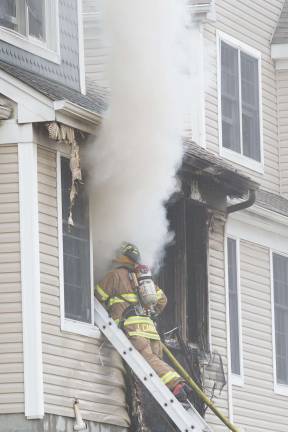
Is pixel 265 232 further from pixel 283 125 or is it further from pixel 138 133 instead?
pixel 138 133

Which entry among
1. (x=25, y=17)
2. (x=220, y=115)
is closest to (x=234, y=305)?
(x=220, y=115)

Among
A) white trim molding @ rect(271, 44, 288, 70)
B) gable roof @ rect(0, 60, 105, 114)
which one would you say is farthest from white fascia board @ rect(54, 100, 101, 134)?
white trim molding @ rect(271, 44, 288, 70)

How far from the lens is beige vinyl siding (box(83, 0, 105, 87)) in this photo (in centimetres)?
2580

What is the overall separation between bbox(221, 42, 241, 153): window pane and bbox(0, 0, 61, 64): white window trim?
5.47m

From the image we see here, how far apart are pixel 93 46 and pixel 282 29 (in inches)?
170

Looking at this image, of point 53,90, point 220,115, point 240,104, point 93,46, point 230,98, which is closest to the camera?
point 53,90

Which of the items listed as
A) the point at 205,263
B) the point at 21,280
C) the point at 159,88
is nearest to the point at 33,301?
the point at 21,280

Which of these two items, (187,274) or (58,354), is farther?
(187,274)

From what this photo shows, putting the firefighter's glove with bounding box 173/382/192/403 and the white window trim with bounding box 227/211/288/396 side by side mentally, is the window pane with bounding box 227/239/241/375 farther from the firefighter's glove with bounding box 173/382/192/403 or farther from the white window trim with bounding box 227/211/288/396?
the firefighter's glove with bounding box 173/382/192/403

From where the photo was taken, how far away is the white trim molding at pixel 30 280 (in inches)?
774

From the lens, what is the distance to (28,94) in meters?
20.2

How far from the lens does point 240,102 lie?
2791cm

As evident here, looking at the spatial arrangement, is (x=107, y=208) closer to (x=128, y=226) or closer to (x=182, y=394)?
(x=128, y=226)

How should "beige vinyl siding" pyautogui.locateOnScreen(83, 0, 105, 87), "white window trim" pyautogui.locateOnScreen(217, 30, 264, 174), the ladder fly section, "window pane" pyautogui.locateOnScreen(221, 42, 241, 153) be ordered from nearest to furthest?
1. the ladder fly section
2. "beige vinyl siding" pyautogui.locateOnScreen(83, 0, 105, 87)
3. "white window trim" pyautogui.locateOnScreen(217, 30, 264, 174)
4. "window pane" pyautogui.locateOnScreen(221, 42, 241, 153)
